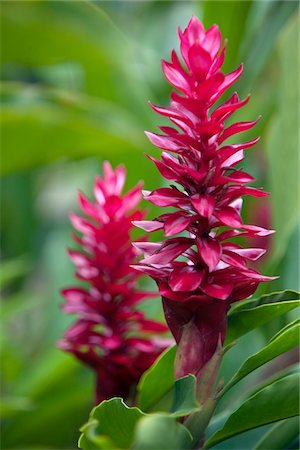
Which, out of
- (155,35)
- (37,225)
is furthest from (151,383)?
(155,35)

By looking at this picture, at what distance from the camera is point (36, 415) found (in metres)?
1.24

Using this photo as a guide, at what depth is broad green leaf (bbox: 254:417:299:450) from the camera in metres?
0.67

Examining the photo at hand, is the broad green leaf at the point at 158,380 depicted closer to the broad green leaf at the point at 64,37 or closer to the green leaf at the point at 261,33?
the green leaf at the point at 261,33

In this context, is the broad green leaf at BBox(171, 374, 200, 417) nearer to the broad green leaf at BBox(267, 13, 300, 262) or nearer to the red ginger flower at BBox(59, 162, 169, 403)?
the red ginger flower at BBox(59, 162, 169, 403)

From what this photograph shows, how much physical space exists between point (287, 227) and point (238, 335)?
0.31m

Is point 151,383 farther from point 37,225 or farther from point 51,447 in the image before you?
point 37,225

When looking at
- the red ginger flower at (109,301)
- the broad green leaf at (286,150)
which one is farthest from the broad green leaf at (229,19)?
the red ginger flower at (109,301)

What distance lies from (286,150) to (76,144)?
1.75 ft

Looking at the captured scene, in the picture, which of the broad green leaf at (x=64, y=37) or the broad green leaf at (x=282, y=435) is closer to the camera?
the broad green leaf at (x=282, y=435)

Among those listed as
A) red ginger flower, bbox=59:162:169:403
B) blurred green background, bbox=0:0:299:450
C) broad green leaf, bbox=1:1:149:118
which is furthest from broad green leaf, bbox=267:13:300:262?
broad green leaf, bbox=1:1:149:118

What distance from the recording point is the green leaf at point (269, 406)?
591 millimetres

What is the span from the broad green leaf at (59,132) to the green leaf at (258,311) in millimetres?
765

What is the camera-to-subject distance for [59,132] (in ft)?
4.60

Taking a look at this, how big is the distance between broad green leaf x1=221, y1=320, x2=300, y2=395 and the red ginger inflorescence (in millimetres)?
27
